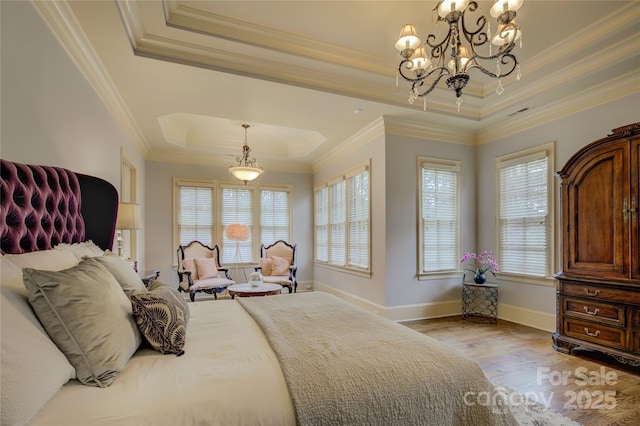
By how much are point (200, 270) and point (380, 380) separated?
4711mm

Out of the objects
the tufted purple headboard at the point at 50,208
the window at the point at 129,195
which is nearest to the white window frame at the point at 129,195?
the window at the point at 129,195

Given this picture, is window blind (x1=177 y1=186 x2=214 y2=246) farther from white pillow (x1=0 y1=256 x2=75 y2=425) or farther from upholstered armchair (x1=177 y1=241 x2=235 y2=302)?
white pillow (x1=0 y1=256 x2=75 y2=425)

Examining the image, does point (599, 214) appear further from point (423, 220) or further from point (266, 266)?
point (266, 266)

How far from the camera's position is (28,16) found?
184 cm

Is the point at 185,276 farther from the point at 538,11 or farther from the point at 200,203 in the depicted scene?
the point at 538,11

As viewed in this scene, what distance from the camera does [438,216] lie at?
15.4 ft

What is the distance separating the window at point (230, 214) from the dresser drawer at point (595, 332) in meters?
4.95

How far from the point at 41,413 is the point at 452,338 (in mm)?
3719

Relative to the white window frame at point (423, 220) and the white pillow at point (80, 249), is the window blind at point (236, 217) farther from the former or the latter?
the white pillow at point (80, 249)

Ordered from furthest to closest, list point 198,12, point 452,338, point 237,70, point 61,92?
point 452,338 < point 237,70 < point 198,12 < point 61,92

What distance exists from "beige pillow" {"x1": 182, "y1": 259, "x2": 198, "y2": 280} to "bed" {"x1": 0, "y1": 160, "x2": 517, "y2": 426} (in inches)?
136

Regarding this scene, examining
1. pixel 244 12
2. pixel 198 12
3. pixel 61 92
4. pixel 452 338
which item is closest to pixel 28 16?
pixel 61 92

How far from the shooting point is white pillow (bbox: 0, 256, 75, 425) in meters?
0.85

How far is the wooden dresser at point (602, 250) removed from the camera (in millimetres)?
2758
